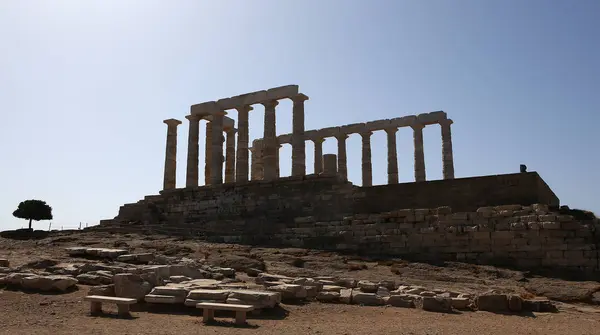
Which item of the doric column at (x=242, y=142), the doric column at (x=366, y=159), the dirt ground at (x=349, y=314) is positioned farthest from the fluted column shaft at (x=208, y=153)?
the dirt ground at (x=349, y=314)

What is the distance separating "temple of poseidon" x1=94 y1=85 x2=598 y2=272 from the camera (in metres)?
19.8

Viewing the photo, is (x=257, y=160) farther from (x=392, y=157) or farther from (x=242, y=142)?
(x=392, y=157)

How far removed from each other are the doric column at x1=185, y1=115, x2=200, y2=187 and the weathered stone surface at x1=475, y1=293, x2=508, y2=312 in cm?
2624

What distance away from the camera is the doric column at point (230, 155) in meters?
39.6

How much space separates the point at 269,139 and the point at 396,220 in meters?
13.4

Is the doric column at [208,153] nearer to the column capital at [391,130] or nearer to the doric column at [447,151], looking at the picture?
the column capital at [391,130]

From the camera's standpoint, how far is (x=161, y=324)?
1044cm

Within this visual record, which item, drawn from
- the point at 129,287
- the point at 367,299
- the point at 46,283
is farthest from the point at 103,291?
the point at 367,299

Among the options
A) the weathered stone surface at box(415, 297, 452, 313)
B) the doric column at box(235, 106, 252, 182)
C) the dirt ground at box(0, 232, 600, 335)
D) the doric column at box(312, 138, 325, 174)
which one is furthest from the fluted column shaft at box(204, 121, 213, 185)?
the weathered stone surface at box(415, 297, 452, 313)

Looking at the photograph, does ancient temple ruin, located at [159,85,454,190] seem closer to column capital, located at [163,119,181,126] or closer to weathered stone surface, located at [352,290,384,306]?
column capital, located at [163,119,181,126]

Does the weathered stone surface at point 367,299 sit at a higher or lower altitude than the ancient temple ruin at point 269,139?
lower

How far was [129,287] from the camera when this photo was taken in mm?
12531

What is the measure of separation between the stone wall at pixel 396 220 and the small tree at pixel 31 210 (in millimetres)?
11901

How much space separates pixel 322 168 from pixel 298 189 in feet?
41.2
